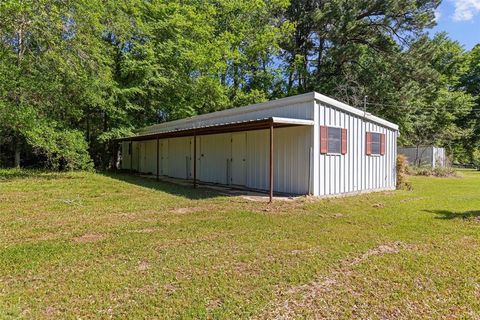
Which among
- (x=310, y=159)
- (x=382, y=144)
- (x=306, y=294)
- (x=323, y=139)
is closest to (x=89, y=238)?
(x=306, y=294)

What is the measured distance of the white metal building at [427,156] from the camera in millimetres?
21875

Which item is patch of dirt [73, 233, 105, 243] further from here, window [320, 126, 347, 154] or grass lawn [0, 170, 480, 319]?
window [320, 126, 347, 154]

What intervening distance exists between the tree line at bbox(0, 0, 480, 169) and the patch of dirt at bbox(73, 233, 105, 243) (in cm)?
839

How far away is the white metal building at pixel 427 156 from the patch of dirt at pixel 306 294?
20635 millimetres

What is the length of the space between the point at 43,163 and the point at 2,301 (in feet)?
57.2

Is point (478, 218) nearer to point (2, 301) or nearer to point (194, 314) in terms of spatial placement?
point (194, 314)

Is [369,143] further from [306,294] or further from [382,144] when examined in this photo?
[306,294]

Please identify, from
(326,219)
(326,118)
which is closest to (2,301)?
(326,219)

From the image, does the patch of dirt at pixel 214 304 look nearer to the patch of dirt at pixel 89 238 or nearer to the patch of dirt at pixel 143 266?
the patch of dirt at pixel 143 266

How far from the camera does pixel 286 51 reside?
23500mm

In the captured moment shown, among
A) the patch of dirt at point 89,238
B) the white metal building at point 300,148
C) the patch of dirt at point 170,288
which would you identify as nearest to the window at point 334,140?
the white metal building at point 300,148

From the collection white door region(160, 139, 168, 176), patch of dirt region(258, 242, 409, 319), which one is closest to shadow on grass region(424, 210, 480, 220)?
patch of dirt region(258, 242, 409, 319)

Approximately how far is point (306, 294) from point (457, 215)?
5412 mm

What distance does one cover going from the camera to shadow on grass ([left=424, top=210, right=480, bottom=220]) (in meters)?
6.70
